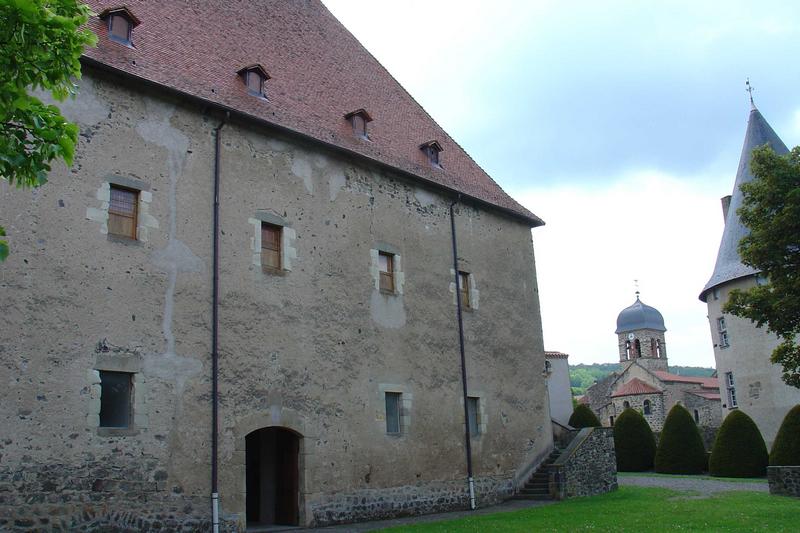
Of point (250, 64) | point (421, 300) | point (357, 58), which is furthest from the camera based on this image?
point (357, 58)

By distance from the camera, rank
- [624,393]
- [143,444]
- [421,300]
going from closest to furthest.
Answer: [143,444], [421,300], [624,393]

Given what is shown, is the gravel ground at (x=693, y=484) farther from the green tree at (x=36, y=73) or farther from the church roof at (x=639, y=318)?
the church roof at (x=639, y=318)

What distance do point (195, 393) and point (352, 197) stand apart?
582 centimetres

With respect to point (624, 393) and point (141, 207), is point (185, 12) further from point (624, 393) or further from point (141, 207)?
point (624, 393)

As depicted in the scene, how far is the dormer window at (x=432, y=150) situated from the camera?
63.5ft

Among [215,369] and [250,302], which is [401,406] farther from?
[215,369]

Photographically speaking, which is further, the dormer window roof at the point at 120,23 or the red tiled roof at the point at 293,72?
the red tiled roof at the point at 293,72

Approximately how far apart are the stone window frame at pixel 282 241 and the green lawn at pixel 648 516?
17.4ft

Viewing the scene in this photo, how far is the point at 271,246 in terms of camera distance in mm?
14609

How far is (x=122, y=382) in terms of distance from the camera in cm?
1191

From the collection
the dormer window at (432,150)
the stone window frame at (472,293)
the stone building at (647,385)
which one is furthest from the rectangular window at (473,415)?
the stone building at (647,385)

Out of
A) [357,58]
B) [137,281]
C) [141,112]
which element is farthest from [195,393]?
[357,58]

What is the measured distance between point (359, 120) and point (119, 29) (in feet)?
19.0

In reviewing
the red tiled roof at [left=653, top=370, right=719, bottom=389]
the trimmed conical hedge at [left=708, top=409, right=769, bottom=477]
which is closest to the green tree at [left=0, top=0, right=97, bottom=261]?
the trimmed conical hedge at [left=708, top=409, right=769, bottom=477]
